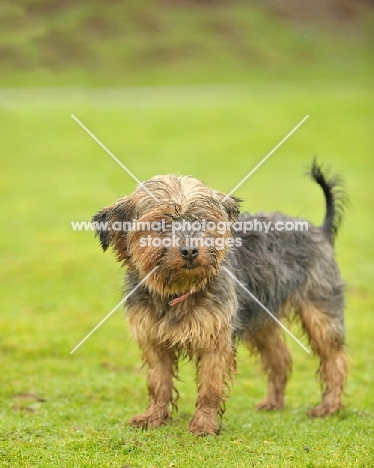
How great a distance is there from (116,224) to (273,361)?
115 inches

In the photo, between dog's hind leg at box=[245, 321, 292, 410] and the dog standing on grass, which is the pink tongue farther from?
dog's hind leg at box=[245, 321, 292, 410]

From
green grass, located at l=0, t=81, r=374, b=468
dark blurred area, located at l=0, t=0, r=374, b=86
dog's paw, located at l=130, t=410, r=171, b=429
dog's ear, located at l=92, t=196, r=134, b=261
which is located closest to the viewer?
green grass, located at l=0, t=81, r=374, b=468

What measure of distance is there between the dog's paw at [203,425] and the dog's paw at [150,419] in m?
0.37

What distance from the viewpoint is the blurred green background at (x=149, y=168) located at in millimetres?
7318

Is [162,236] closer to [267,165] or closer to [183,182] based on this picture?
[183,182]

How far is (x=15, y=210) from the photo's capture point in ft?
77.3

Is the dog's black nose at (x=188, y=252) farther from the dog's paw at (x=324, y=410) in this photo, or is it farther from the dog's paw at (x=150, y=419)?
the dog's paw at (x=324, y=410)

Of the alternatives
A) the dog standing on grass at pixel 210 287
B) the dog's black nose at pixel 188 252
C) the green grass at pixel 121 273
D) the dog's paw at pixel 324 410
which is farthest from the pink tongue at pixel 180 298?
the dog's paw at pixel 324 410

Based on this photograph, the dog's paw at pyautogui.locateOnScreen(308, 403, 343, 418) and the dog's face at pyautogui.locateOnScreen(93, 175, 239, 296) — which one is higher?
the dog's face at pyautogui.locateOnScreen(93, 175, 239, 296)

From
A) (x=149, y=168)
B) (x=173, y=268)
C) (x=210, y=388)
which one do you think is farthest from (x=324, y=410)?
(x=149, y=168)

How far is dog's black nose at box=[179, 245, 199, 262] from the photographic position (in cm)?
655

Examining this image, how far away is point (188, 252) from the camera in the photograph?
656 cm

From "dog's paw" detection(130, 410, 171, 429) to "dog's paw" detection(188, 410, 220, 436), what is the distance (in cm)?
37

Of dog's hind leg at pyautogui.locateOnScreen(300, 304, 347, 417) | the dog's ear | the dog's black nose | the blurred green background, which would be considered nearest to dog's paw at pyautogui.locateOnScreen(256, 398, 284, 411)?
the blurred green background
